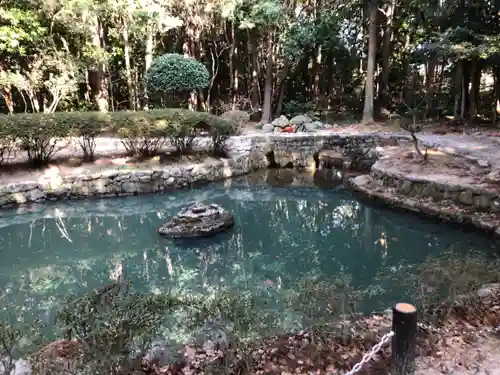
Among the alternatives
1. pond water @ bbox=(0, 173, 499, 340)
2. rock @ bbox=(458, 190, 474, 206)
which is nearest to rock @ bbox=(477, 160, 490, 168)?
rock @ bbox=(458, 190, 474, 206)

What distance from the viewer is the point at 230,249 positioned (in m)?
6.46

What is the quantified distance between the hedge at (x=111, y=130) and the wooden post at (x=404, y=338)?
844 centimetres

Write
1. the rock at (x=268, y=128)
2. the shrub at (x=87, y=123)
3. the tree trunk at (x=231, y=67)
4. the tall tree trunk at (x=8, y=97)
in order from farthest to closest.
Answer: the tree trunk at (x=231, y=67) < the rock at (x=268, y=128) < the tall tree trunk at (x=8, y=97) < the shrub at (x=87, y=123)

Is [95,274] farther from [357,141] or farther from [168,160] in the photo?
[357,141]

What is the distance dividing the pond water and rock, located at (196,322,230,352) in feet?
2.32

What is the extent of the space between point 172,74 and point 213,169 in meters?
3.85

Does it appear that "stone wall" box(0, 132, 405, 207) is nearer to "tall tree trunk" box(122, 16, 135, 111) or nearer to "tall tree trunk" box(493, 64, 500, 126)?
"tall tree trunk" box(493, 64, 500, 126)

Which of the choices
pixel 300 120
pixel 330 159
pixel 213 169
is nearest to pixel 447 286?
pixel 213 169

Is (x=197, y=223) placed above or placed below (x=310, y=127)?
below

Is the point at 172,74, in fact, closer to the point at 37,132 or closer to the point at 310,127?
the point at 310,127

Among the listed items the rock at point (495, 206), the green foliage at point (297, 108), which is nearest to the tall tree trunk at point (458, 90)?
the green foliage at point (297, 108)

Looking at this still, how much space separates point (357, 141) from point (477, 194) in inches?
195

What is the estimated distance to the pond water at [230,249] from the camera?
513cm

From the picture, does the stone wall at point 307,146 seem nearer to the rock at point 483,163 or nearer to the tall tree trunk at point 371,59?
the tall tree trunk at point 371,59
